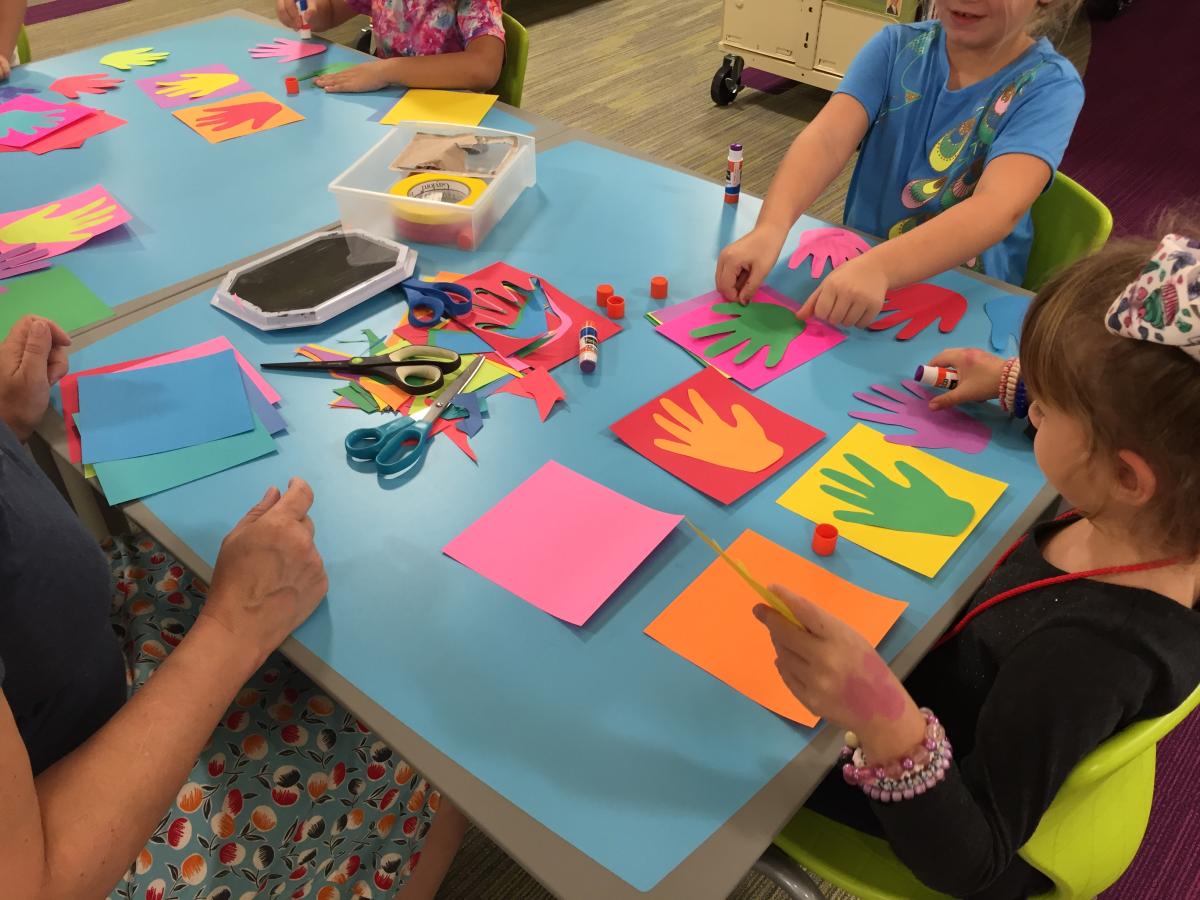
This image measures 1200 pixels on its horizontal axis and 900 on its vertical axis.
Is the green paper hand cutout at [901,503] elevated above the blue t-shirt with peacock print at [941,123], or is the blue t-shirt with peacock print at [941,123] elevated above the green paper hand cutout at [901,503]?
the blue t-shirt with peacock print at [941,123]

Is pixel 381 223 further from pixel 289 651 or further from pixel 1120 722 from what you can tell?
pixel 1120 722

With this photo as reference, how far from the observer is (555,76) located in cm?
354

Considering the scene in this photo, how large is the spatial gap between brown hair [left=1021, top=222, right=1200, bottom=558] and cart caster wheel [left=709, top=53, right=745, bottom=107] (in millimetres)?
2760

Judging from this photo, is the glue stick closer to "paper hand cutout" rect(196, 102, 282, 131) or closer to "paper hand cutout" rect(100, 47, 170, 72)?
"paper hand cutout" rect(196, 102, 282, 131)

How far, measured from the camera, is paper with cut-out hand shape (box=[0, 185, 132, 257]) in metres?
1.27

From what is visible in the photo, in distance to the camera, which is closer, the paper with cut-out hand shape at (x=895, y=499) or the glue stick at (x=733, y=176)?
the paper with cut-out hand shape at (x=895, y=499)

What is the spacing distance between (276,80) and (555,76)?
201 cm

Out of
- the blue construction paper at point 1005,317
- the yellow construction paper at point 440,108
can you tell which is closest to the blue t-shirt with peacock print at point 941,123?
the blue construction paper at point 1005,317

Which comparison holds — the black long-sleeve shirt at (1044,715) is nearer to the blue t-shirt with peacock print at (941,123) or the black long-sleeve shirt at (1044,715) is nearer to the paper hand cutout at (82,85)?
the blue t-shirt with peacock print at (941,123)

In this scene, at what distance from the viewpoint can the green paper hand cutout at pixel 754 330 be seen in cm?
110

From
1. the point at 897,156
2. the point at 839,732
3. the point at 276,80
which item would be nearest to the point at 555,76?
the point at 276,80

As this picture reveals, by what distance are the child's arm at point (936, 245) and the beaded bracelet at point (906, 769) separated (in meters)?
0.57

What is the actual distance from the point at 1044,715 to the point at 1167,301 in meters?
0.30

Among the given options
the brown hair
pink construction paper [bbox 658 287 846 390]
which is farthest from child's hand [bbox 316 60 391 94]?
the brown hair
